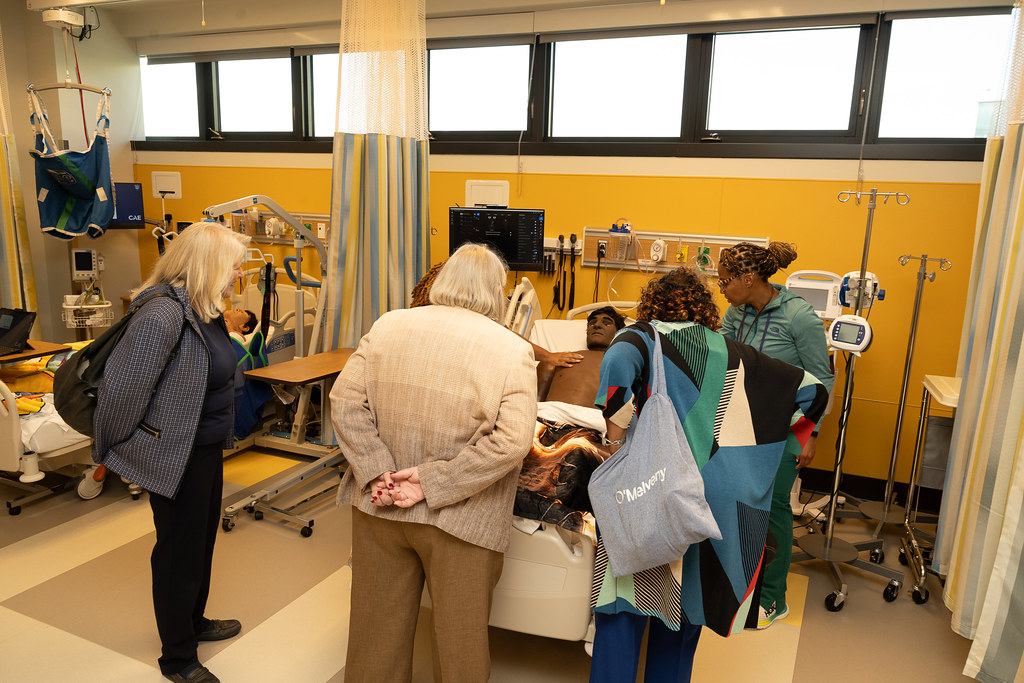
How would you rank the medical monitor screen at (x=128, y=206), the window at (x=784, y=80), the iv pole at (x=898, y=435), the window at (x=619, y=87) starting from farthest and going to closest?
the medical monitor screen at (x=128, y=206), the window at (x=619, y=87), the window at (x=784, y=80), the iv pole at (x=898, y=435)

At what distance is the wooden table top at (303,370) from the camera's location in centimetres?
334

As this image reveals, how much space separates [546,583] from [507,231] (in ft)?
8.12

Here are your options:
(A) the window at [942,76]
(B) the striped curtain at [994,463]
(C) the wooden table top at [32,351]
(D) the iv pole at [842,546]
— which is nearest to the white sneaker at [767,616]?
(D) the iv pole at [842,546]

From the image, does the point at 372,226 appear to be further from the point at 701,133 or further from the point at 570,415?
A: the point at 701,133

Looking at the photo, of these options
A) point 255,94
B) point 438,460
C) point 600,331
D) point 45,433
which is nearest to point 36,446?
point 45,433

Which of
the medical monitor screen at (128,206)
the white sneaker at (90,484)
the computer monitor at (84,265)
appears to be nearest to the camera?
the white sneaker at (90,484)

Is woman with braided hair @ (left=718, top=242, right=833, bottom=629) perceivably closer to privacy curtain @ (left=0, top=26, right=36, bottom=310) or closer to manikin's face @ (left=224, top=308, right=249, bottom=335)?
manikin's face @ (left=224, top=308, right=249, bottom=335)

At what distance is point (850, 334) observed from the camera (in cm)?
286

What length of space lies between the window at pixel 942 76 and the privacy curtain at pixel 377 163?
2.68 m

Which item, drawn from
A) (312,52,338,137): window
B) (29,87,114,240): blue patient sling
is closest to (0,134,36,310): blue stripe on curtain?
(29,87,114,240): blue patient sling

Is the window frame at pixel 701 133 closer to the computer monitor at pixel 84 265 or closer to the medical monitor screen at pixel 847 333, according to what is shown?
the medical monitor screen at pixel 847 333

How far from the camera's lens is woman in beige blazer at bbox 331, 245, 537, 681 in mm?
1800

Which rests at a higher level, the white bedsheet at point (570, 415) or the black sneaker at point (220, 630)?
the white bedsheet at point (570, 415)

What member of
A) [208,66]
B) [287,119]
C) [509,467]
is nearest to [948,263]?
[509,467]
